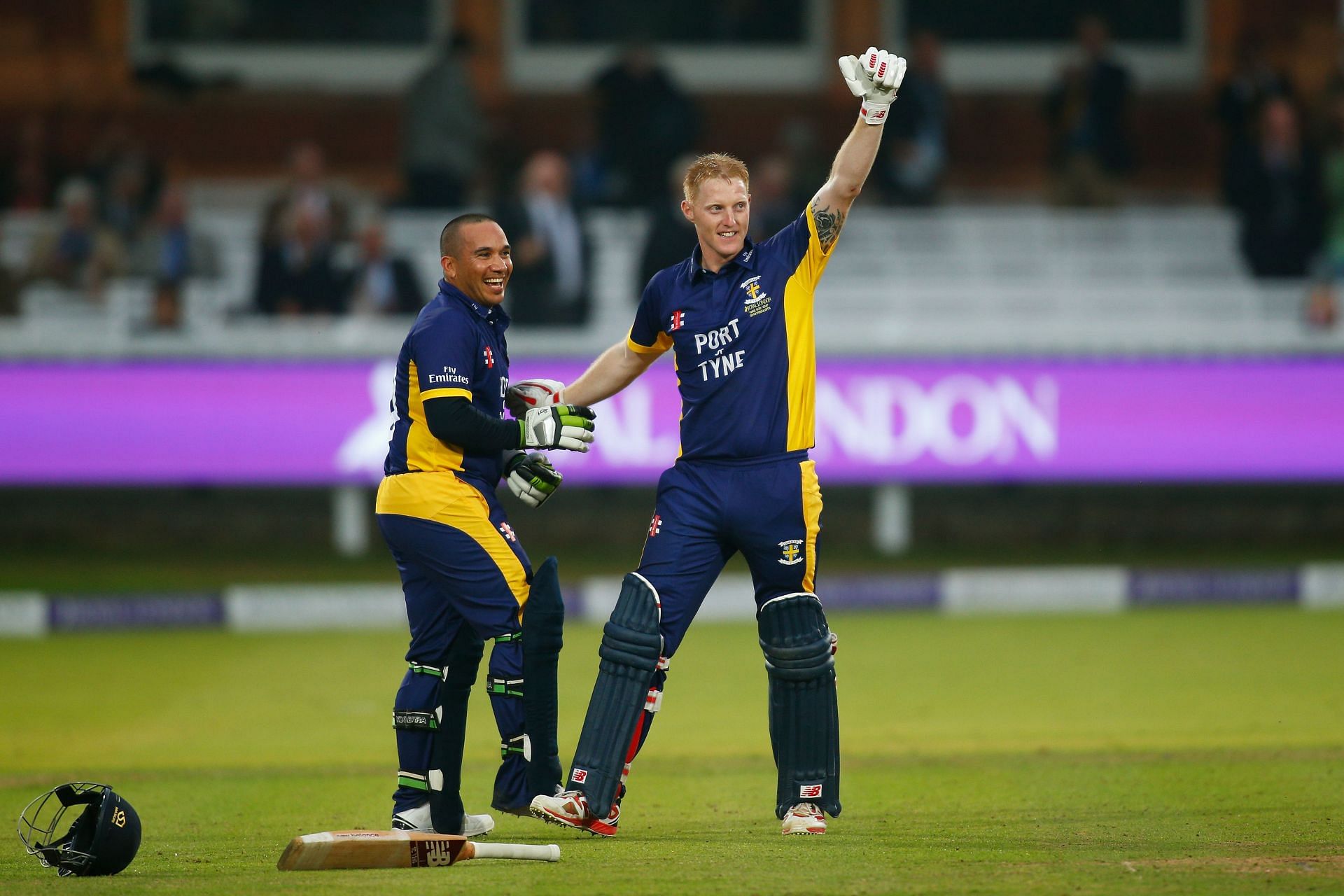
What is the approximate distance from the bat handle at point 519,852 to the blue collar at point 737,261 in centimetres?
182

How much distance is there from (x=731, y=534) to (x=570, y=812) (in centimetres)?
96

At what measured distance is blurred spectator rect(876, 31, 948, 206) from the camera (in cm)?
1496

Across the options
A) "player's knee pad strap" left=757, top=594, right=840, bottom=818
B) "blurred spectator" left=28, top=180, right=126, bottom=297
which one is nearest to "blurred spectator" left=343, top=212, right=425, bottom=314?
"blurred spectator" left=28, top=180, right=126, bottom=297

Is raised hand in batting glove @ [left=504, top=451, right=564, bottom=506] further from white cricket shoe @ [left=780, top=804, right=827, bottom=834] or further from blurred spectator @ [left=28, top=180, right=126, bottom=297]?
blurred spectator @ [left=28, top=180, right=126, bottom=297]

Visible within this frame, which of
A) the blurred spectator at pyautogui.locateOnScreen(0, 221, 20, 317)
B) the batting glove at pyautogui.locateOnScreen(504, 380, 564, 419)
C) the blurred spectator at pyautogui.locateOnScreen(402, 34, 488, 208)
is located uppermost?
the blurred spectator at pyautogui.locateOnScreen(402, 34, 488, 208)

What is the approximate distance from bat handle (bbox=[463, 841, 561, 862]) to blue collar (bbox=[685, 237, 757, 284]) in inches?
71.5

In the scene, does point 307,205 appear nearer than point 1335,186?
Yes

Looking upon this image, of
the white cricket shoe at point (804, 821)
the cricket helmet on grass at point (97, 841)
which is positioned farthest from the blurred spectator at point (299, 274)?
the white cricket shoe at point (804, 821)

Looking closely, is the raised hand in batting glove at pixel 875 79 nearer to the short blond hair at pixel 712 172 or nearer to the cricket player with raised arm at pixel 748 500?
the cricket player with raised arm at pixel 748 500

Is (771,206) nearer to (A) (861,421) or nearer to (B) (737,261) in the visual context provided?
(A) (861,421)

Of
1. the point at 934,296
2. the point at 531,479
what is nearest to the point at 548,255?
the point at 934,296

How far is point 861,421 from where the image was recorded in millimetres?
12531

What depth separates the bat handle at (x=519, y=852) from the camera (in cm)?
505

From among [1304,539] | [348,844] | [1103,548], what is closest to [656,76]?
[1103,548]
